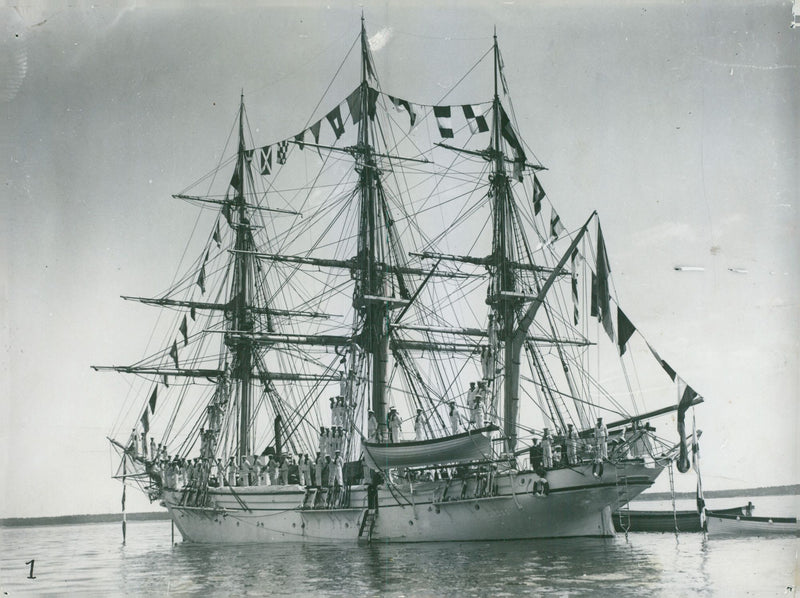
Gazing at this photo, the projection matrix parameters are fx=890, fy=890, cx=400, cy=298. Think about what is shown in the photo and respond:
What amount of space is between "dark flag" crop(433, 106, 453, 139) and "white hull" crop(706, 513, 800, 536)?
694 inches

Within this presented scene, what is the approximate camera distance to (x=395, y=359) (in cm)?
3794

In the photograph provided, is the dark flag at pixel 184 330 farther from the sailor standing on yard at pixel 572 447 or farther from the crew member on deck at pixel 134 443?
the sailor standing on yard at pixel 572 447

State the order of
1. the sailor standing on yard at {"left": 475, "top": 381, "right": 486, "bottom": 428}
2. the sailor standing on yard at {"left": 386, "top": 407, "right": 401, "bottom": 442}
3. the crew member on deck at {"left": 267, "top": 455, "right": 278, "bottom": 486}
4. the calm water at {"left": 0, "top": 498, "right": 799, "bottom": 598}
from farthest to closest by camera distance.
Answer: the crew member on deck at {"left": 267, "top": 455, "right": 278, "bottom": 486}, the sailor standing on yard at {"left": 386, "top": 407, "right": 401, "bottom": 442}, the sailor standing on yard at {"left": 475, "top": 381, "right": 486, "bottom": 428}, the calm water at {"left": 0, "top": 498, "right": 799, "bottom": 598}

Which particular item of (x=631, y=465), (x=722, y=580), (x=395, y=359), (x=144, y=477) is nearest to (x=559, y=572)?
(x=722, y=580)

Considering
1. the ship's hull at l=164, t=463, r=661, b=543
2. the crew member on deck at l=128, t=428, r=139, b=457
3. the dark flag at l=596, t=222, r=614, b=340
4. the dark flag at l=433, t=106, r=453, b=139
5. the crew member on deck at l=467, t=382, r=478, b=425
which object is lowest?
the ship's hull at l=164, t=463, r=661, b=543

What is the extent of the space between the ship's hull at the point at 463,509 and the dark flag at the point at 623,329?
14.7ft

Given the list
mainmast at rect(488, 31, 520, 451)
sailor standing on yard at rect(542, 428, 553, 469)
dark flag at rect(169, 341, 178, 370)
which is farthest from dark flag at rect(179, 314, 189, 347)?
sailor standing on yard at rect(542, 428, 553, 469)

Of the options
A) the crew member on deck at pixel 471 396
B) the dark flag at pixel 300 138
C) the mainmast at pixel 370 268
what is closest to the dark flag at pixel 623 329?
the crew member on deck at pixel 471 396

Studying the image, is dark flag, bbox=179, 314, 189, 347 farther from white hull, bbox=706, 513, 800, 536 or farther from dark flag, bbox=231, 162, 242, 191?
white hull, bbox=706, 513, 800, 536

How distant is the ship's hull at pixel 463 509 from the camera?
2962 centimetres

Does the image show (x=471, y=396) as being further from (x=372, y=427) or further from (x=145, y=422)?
(x=145, y=422)

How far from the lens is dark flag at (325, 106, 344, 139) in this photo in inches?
1342

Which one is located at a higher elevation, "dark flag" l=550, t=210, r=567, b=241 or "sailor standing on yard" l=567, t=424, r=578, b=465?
"dark flag" l=550, t=210, r=567, b=241

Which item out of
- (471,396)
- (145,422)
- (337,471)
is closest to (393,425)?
(337,471)
